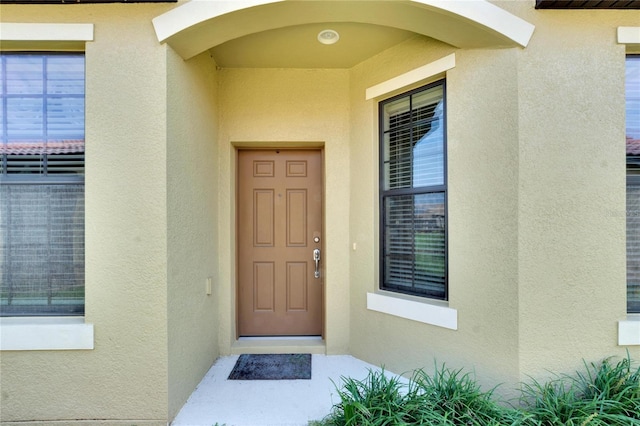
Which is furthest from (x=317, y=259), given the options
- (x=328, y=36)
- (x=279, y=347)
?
(x=328, y=36)

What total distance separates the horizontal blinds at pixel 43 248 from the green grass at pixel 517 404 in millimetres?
2206

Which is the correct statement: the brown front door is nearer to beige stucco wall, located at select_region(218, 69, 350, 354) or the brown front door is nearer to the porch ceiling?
beige stucco wall, located at select_region(218, 69, 350, 354)

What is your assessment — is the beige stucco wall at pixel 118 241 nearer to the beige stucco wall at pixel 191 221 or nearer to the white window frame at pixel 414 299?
the beige stucco wall at pixel 191 221

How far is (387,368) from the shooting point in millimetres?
3102

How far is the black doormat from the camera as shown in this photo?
9.93ft

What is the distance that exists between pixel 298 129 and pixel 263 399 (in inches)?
104

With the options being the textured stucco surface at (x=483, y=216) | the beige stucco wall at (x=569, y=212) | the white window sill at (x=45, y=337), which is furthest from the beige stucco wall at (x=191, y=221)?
the beige stucco wall at (x=569, y=212)

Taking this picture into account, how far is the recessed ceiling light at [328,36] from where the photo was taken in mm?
2844

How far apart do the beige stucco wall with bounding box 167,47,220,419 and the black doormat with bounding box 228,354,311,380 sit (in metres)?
0.33

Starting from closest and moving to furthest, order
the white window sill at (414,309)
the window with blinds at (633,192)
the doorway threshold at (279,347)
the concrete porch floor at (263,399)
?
the concrete porch floor at (263,399), the window with blinds at (633,192), the white window sill at (414,309), the doorway threshold at (279,347)

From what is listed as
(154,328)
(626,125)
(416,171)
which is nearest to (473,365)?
(416,171)

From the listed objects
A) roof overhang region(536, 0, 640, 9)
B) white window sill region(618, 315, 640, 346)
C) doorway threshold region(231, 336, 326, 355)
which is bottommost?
doorway threshold region(231, 336, 326, 355)

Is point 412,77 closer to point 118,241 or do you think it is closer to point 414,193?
point 414,193

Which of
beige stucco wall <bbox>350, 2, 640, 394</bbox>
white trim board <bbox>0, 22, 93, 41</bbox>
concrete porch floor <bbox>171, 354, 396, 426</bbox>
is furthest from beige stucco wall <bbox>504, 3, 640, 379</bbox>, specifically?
white trim board <bbox>0, 22, 93, 41</bbox>
